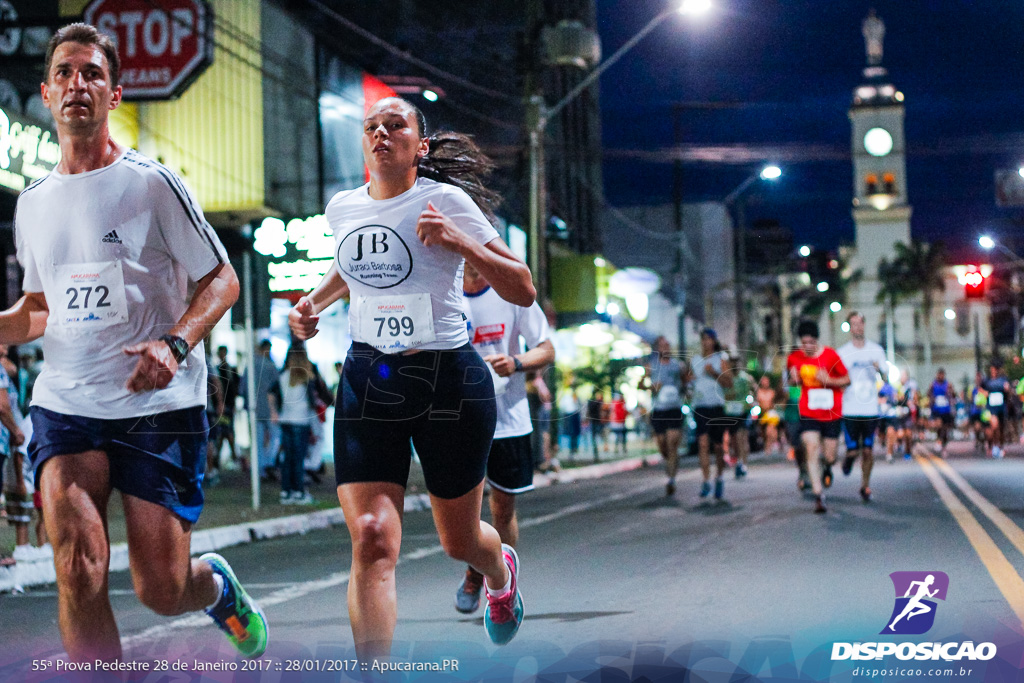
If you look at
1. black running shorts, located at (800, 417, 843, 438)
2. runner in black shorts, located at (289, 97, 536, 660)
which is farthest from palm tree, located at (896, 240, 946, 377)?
runner in black shorts, located at (289, 97, 536, 660)

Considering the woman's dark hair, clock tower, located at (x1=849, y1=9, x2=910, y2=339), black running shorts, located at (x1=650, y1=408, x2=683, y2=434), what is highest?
clock tower, located at (x1=849, y1=9, x2=910, y2=339)

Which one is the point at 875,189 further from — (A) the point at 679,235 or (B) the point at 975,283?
(B) the point at 975,283

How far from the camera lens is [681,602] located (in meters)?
6.66

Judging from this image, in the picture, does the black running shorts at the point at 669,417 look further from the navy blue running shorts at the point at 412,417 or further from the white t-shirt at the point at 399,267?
the white t-shirt at the point at 399,267

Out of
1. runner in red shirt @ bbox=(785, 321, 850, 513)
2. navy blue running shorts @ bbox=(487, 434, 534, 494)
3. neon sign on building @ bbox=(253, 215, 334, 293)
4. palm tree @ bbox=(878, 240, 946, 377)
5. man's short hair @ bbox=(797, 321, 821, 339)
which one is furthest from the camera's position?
palm tree @ bbox=(878, 240, 946, 377)

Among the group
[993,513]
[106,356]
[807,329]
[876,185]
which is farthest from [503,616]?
[876,185]

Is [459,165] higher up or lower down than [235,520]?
higher up

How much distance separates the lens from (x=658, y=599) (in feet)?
22.3

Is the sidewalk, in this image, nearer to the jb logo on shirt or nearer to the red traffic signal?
the jb logo on shirt

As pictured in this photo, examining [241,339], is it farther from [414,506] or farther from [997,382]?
[997,382]

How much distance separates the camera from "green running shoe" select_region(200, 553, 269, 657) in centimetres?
438

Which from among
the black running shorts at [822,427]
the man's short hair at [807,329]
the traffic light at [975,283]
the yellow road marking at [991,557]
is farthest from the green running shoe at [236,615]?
the traffic light at [975,283]

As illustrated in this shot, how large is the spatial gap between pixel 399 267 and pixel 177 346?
2.49ft

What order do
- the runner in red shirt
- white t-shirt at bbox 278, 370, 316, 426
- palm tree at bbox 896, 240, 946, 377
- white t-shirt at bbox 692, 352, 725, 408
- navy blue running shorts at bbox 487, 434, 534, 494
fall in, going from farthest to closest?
1. palm tree at bbox 896, 240, 946, 377
2. white t-shirt at bbox 692, 352, 725, 408
3. white t-shirt at bbox 278, 370, 316, 426
4. the runner in red shirt
5. navy blue running shorts at bbox 487, 434, 534, 494
